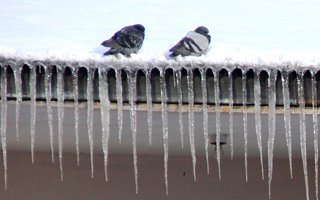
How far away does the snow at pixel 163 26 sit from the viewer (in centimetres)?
554

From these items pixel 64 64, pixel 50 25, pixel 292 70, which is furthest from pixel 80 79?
pixel 292 70

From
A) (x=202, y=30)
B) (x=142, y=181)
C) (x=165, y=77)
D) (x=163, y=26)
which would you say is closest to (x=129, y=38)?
(x=165, y=77)

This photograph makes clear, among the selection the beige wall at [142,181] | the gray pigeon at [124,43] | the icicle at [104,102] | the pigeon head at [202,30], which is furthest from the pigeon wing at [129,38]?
the beige wall at [142,181]

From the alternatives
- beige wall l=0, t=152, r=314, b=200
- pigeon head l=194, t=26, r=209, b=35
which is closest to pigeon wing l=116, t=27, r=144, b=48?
pigeon head l=194, t=26, r=209, b=35

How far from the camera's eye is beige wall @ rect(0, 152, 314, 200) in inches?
270

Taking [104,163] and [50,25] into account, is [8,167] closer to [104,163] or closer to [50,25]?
[104,163]

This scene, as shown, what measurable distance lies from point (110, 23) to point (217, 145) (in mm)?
996

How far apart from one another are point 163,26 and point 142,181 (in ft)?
4.17

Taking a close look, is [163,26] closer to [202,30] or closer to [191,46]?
[202,30]

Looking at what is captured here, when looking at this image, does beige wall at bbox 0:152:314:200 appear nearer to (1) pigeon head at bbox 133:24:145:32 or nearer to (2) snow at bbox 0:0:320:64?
(2) snow at bbox 0:0:320:64

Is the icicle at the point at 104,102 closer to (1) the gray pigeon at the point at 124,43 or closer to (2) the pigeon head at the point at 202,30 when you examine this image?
(1) the gray pigeon at the point at 124,43

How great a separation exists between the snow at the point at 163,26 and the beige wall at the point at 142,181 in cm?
107

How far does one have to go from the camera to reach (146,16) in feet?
20.7

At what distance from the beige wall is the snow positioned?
1074 mm
